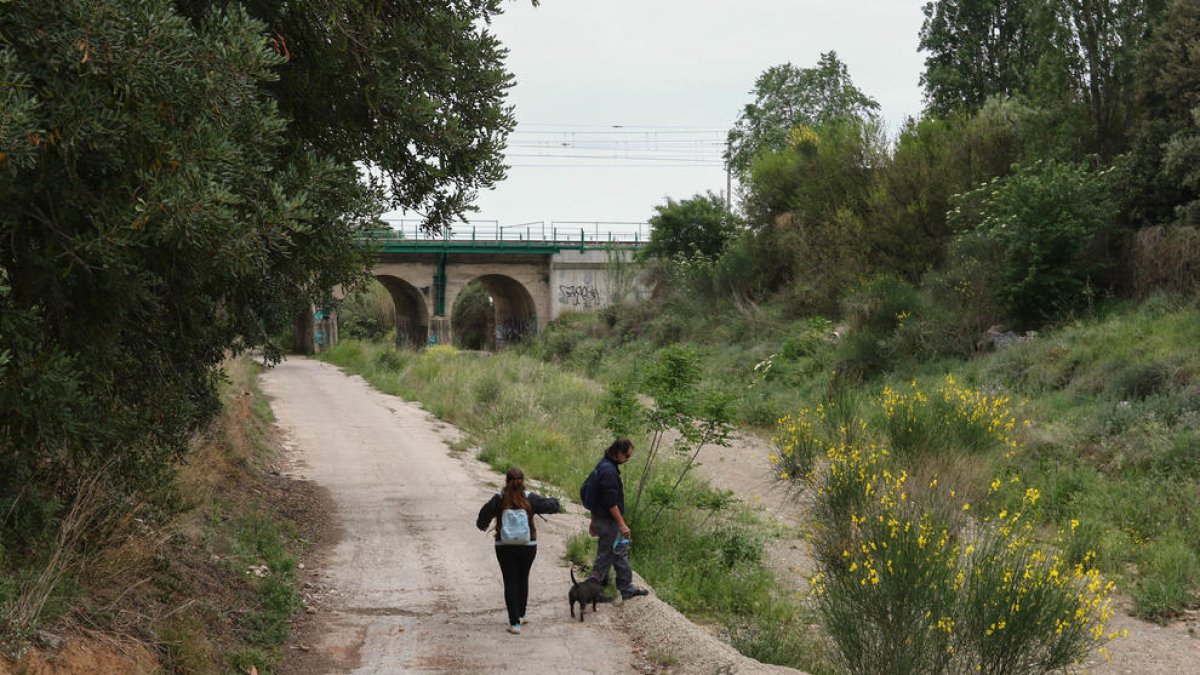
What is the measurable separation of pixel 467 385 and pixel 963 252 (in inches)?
515

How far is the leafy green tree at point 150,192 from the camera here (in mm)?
6156

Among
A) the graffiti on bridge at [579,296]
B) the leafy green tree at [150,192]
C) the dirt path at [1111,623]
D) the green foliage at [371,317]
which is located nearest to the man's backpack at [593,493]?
the dirt path at [1111,623]

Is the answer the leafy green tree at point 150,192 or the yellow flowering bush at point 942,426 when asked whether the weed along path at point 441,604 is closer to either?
the leafy green tree at point 150,192

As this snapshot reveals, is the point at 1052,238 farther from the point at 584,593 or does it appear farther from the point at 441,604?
the point at 441,604

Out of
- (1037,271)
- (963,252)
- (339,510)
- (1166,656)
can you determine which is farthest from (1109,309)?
(339,510)

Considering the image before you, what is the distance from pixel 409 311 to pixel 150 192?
65993 mm

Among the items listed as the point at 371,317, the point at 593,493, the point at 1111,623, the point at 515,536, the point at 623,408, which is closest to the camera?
the point at 515,536

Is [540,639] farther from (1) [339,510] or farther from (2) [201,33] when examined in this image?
(1) [339,510]

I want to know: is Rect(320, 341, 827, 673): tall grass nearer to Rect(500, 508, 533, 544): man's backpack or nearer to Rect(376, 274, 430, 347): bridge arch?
Rect(500, 508, 533, 544): man's backpack

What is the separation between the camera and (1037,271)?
25062mm

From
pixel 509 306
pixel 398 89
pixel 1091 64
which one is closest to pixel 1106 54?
pixel 1091 64

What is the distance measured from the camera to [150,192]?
6.16m

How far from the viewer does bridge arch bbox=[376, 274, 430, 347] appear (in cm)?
6325

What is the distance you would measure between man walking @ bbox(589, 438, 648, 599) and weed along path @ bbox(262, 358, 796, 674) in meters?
0.32
